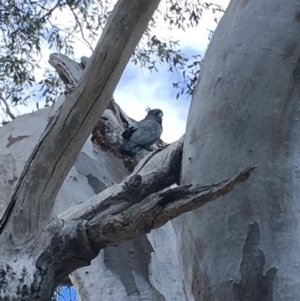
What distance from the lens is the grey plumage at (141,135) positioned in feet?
6.86

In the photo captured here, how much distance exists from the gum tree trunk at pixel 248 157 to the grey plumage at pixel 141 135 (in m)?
0.75

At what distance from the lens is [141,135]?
2123 millimetres

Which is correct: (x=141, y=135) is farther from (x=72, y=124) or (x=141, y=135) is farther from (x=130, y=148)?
(x=72, y=124)

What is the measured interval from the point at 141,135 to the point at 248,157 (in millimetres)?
963

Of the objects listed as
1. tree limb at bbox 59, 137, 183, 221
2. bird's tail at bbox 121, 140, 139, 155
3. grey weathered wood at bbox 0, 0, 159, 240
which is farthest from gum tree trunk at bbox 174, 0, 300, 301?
bird's tail at bbox 121, 140, 139, 155

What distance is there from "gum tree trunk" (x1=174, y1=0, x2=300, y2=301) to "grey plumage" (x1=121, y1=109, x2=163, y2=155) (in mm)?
746

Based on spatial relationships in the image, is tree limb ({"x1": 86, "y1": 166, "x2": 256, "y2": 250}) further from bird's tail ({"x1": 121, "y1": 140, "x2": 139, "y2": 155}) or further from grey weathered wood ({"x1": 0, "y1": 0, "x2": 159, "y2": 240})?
bird's tail ({"x1": 121, "y1": 140, "x2": 139, "y2": 155})

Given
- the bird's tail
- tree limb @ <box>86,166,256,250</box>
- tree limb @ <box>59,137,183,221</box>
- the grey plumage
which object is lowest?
tree limb @ <box>86,166,256,250</box>

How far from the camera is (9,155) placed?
202 cm

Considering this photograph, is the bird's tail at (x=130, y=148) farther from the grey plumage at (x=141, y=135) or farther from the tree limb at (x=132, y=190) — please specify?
the tree limb at (x=132, y=190)

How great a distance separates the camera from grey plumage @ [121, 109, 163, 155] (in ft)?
6.86

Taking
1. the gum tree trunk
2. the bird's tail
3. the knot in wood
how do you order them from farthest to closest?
the bird's tail → the knot in wood → the gum tree trunk

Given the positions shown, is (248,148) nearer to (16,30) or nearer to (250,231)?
(250,231)

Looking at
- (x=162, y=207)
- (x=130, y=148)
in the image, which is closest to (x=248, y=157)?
(x=162, y=207)
